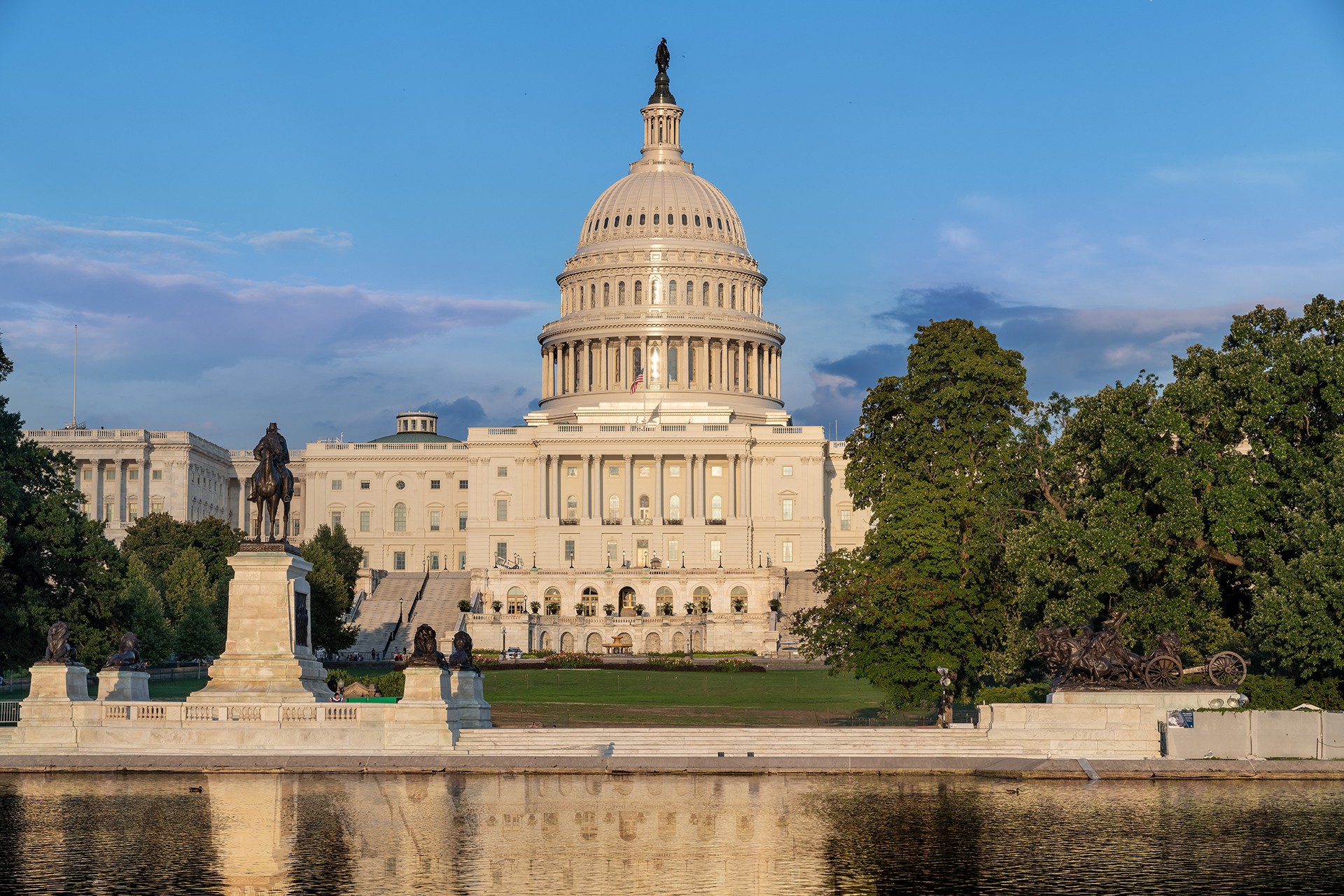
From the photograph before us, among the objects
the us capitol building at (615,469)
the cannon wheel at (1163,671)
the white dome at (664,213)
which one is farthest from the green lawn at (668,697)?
the white dome at (664,213)

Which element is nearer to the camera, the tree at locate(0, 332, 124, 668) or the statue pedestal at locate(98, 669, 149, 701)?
the statue pedestal at locate(98, 669, 149, 701)

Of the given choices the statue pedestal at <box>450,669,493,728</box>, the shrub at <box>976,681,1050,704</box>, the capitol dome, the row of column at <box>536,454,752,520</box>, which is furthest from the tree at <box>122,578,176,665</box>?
the capitol dome

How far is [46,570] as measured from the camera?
57750mm

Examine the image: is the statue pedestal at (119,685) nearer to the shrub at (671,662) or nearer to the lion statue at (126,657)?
the lion statue at (126,657)

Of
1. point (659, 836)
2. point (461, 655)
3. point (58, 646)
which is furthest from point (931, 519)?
point (659, 836)

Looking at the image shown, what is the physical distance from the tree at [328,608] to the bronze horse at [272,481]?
39.1 m

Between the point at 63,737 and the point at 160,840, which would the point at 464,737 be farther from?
the point at 160,840

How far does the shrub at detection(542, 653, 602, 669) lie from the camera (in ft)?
278

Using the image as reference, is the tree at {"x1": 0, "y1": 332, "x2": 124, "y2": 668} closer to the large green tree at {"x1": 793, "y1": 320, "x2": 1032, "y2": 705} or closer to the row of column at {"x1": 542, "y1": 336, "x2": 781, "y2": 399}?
the large green tree at {"x1": 793, "y1": 320, "x2": 1032, "y2": 705}

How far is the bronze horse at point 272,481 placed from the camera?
44156mm

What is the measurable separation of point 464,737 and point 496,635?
67377 mm

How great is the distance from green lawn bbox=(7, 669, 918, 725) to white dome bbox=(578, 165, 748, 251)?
3239 inches

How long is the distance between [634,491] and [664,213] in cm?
3198

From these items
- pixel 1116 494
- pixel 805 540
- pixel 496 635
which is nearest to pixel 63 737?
pixel 1116 494
